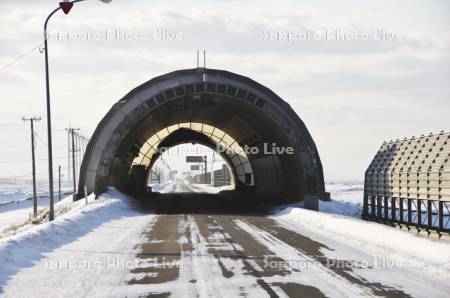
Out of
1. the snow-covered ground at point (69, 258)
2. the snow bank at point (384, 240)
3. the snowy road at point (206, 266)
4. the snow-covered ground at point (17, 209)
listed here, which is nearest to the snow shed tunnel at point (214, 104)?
the snow-covered ground at point (17, 209)

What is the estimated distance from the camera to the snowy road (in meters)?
9.30

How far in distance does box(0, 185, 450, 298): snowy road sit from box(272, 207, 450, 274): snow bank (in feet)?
0.33

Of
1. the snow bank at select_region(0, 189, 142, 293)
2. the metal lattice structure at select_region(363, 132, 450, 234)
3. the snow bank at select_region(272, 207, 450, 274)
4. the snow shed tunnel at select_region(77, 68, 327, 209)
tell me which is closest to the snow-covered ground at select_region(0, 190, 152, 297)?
the snow bank at select_region(0, 189, 142, 293)

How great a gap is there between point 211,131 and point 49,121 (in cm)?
3157

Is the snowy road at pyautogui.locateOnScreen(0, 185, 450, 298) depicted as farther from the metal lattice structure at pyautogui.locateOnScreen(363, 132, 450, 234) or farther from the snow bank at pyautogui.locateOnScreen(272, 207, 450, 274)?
the metal lattice structure at pyautogui.locateOnScreen(363, 132, 450, 234)

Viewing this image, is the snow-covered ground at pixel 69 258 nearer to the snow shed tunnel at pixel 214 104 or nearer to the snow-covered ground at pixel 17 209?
the snow shed tunnel at pixel 214 104

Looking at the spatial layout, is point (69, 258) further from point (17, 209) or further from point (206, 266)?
point (17, 209)

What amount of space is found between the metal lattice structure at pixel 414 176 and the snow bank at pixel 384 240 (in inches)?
192

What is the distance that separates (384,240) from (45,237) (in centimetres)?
962

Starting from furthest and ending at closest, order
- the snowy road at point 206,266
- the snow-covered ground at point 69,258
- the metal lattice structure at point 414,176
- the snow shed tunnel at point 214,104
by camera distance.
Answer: the snow shed tunnel at point 214,104
the metal lattice structure at point 414,176
the snow-covered ground at point 69,258
the snowy road at point 206,266

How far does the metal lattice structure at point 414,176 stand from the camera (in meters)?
22.8

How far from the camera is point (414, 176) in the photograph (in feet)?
82.0

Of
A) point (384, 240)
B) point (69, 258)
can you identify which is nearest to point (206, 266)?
point (69, 258)

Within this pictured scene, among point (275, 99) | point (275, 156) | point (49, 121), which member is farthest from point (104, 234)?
point (275, 156)
